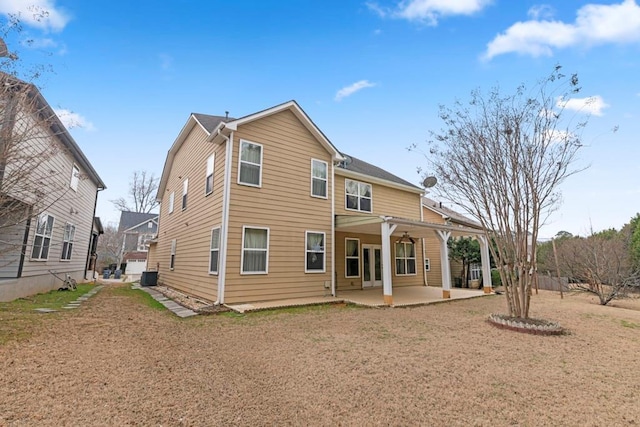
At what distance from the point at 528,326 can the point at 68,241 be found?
56.3 ft

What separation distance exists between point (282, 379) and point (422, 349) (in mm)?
2451

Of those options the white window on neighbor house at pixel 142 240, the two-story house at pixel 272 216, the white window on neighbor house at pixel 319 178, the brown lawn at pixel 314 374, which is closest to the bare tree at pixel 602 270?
the brown lawn at pixel 314 374

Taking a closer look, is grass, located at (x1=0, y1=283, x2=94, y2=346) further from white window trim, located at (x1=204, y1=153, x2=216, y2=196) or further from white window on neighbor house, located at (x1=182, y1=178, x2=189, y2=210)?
white window on neighbor house, located at (x1=182, y1=178, x2=189, y2=210)

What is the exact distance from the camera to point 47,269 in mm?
11234

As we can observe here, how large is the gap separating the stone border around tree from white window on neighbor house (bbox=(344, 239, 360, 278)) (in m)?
6.19

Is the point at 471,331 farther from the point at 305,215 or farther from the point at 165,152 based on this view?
the point at 165,152

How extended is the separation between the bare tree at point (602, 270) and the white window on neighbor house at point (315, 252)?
10.4m

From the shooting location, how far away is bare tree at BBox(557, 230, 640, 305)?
11.0 meters

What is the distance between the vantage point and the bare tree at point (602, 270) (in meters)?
11.0

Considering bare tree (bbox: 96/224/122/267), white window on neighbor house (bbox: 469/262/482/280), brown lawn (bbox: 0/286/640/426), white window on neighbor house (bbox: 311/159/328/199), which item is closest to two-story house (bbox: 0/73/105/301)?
brown lawn (bbox: 0/286/640/426)

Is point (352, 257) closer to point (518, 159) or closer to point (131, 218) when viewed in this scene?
point (518, 159)

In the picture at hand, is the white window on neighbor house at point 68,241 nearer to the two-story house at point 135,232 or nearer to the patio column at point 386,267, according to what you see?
the patio column at point 386,267

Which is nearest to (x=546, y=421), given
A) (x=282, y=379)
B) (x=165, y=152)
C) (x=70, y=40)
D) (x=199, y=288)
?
(x=282, y=379)

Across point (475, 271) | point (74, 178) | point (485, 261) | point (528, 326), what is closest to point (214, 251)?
point (528, 326)
